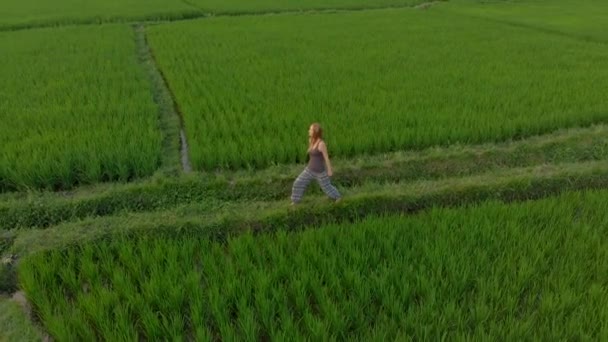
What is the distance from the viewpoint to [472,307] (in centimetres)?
251

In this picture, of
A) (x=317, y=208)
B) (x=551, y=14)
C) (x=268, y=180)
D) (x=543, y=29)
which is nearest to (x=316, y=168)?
(x=317, y=208)

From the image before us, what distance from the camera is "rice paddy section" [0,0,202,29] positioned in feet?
44.8

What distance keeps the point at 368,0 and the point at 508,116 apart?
1389 cm

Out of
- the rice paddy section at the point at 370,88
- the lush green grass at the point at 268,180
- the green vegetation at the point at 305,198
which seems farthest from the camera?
the rice paddy section at the point at 370,88

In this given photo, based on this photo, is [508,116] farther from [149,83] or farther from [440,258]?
[149,83]

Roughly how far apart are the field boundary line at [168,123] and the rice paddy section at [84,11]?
21.8 feet

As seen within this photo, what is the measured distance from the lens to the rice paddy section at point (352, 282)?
2.42 m

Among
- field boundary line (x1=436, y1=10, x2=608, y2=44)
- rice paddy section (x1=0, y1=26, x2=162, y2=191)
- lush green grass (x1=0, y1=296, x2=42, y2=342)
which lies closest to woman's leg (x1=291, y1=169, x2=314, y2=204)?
rice paddy section (x1=0, y1=26, x2=162, y2=191)

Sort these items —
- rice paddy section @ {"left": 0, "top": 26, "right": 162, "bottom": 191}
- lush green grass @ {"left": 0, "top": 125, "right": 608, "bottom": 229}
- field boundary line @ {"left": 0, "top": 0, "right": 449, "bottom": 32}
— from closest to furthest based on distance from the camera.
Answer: lush green grass @ {"left": 0, "top": 125, "right": 608, "bottom": 229} → rice paddy section @ {"left": 0, "top": 26, "right": 162, "bottom": 191} → field boundary line @ {"left": 0, "top": 0, "right": 449, "bottom": 32}

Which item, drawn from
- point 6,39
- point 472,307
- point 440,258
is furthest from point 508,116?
point 6,39

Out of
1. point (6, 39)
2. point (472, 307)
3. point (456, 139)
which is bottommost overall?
point (472, 307)

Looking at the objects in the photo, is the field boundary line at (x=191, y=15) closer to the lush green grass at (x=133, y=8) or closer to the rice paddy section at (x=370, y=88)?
the lush green grass at (x=133, y=8)

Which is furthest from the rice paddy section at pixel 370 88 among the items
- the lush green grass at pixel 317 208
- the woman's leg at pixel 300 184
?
the woman's leg at pixel 300 184

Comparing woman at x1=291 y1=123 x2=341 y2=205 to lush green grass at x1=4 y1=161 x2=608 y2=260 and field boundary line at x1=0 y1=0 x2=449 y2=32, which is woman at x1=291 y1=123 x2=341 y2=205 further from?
field boundary line at x1=0 y1=0 x2=449 y2=32
